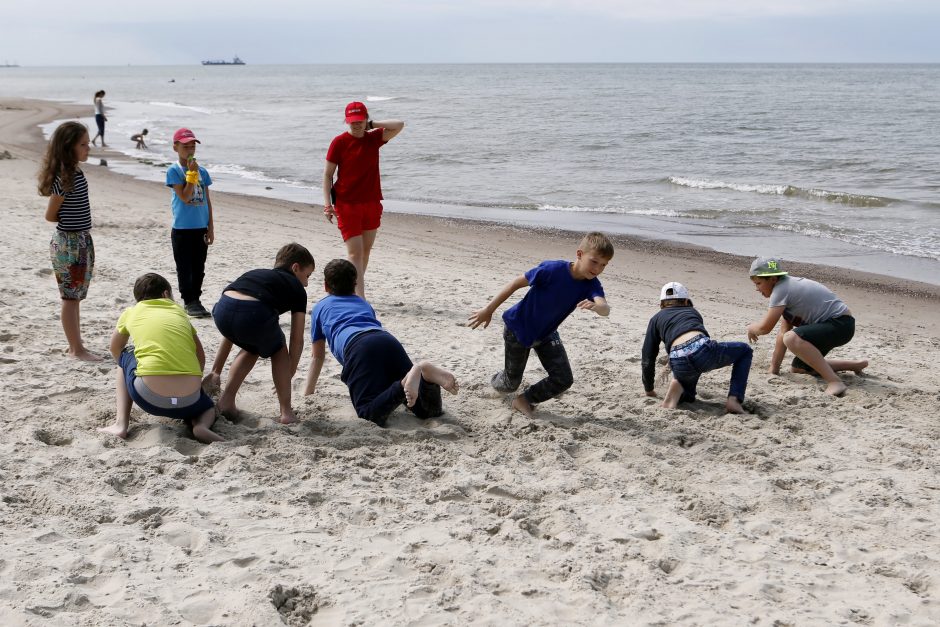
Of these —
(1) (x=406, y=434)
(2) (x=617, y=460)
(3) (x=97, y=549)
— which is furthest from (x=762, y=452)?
(3) (x=97, y=549)

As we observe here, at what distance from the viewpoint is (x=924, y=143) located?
79.9 ft

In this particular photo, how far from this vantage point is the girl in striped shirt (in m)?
5.36

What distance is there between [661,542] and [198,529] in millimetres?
1970

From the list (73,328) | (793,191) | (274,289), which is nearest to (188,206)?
(73,328)

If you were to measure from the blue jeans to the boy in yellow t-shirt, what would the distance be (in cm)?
279

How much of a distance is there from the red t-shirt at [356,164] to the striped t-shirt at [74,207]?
1.96 metres

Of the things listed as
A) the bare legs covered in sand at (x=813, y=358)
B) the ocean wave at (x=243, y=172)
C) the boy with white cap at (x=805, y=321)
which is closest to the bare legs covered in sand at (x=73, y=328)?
the boy with white cap at (x=805, y=321)

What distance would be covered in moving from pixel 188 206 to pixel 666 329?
155 inches

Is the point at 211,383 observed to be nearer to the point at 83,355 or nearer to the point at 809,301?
the point at 83,355

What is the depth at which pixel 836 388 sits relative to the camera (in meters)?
5.44

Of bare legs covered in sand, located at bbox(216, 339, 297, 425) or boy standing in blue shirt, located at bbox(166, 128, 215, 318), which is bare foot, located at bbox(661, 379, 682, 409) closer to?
bare legs covered in sand, located at bbox(216, 339, 297, 425)

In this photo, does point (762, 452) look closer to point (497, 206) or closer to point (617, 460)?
point (617, 460)

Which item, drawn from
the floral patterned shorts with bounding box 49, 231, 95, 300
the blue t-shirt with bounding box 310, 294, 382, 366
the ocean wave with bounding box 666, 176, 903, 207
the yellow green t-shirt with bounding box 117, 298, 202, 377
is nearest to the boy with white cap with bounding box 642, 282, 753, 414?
the blue t-shirt with bounding box 310, 294, 382, 366

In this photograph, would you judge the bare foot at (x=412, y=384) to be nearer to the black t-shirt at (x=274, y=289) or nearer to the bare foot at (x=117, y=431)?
the black t-shirt at (x=274, y=289)
